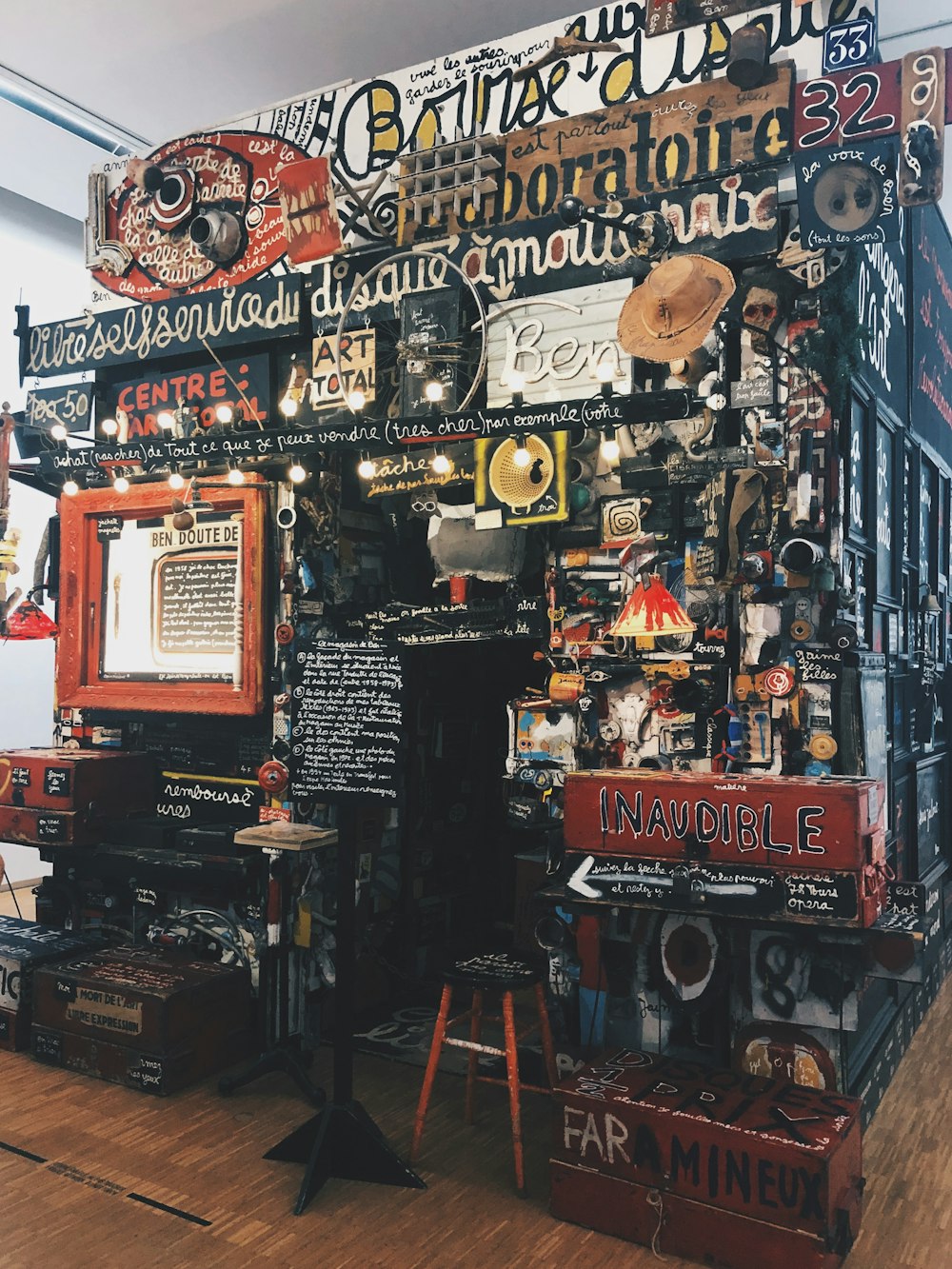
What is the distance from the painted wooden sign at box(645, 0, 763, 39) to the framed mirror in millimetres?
2574

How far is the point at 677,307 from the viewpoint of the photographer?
3461 mm

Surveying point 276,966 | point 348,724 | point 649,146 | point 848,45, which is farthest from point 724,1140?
point 848,45

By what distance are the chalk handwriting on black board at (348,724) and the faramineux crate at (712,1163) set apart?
1.22 metres

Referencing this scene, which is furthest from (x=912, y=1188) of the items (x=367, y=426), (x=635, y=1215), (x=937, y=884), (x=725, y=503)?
(x=367, y=426)

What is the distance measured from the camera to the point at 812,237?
11.9ft

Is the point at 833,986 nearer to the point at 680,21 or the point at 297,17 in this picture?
the point at 680,21

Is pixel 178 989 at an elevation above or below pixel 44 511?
below

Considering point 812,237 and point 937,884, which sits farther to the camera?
point 937,884

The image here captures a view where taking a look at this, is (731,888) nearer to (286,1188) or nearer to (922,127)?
(286,1188)

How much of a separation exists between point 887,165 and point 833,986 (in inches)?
112

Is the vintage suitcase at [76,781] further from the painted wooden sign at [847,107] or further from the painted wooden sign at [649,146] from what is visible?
the painted wooden sign at [847,107]

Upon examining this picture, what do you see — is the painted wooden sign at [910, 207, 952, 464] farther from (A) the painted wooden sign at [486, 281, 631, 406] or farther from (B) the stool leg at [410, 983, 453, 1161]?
(B) the stool leg at [410, 983, 453, 1161]

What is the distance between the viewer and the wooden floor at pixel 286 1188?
3070 mm

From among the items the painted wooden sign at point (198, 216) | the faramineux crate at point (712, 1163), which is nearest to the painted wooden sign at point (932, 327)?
→ the painted wooden sign at point (198, 216)
